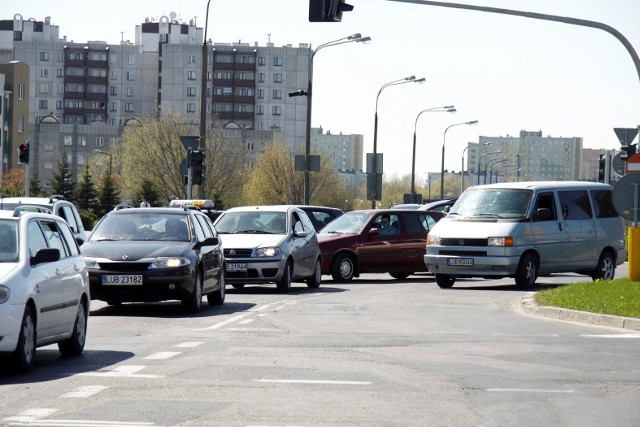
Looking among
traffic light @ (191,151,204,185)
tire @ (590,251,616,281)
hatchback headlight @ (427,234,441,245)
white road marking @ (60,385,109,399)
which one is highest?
traffic light @ (191,151,204,185)

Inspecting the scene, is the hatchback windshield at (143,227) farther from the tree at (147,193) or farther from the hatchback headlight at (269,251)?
the tree at (147,193)

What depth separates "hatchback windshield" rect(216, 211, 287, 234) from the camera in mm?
26703

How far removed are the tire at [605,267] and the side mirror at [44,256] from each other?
18507mm

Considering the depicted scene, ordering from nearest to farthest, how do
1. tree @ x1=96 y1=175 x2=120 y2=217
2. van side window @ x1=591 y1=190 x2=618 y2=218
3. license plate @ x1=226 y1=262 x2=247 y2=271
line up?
license plate @ x1=226 y1=262 x2=247 y2=271 → van side window @ x1=591 y1=190 x2=618 y2=218 → tree @ x1=96 y1=175 x2=120 y2=217

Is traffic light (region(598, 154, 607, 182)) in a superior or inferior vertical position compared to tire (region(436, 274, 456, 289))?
superior

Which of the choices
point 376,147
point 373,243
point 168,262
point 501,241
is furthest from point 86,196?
point 168,262

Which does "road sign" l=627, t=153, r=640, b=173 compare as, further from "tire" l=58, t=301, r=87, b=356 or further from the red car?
"tire" l=58, t=301, r=87, b=356

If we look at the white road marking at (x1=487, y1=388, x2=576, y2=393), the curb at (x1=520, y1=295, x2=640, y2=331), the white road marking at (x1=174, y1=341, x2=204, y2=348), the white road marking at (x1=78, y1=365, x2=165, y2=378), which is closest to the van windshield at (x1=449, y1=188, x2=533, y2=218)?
the curb at (x1=520, y1=295, x2=640, y2=331)

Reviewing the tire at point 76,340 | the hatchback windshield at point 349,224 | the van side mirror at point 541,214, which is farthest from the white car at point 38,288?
the hatchback windshield at point 349,224

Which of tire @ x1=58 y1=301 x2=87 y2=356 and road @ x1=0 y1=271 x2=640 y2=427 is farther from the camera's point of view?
tire @ x1=58 y1=301 x2=87 y2=356

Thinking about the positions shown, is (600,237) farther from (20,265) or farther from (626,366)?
(20,265)

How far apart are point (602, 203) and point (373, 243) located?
527 centimetres

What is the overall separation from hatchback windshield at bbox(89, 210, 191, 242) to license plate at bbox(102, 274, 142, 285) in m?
1.31

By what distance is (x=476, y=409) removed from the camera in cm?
941
